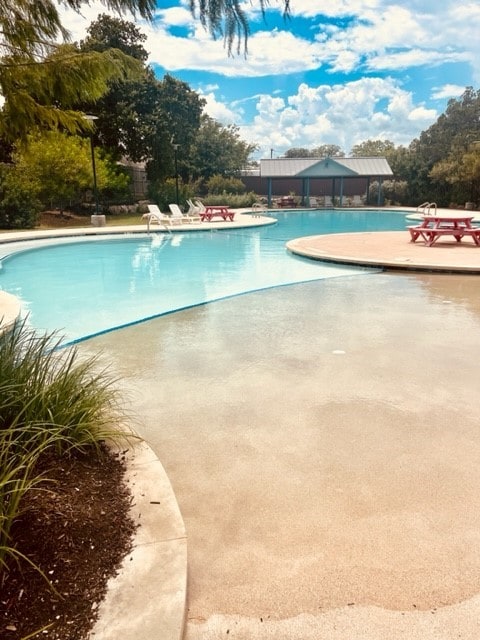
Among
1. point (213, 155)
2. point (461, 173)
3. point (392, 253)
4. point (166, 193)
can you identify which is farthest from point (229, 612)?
point (213, 155)

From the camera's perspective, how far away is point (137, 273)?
11266 millimetres

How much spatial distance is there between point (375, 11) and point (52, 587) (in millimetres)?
2908

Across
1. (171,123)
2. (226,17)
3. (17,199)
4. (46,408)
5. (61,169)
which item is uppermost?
(171,123)

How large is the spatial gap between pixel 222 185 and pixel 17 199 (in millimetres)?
17744

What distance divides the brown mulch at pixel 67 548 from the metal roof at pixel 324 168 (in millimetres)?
35021

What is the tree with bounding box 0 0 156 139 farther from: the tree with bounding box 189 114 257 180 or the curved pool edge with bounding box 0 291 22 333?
the tree with bounding box 189 114 257 180

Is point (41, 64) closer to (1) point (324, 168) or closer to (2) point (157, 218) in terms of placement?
(2) point (157, 218)

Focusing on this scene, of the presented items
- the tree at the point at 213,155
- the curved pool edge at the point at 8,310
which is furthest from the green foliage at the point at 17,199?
the tree at the point at 213,155

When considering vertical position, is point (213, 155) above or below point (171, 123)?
below

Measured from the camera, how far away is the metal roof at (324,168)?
35312 mm

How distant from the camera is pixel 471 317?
21.8 feet

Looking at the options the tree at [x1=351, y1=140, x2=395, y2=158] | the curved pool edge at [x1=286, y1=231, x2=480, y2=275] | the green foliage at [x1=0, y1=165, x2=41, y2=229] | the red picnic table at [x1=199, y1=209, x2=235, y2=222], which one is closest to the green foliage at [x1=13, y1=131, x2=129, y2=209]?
the green foliage at [x1=0, y1=165, x2=41, y2=229]

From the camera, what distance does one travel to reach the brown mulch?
1.62 m

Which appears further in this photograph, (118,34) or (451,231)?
(118,34)
